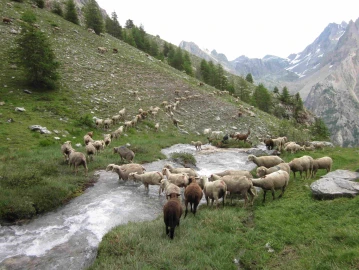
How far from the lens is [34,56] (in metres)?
26.6

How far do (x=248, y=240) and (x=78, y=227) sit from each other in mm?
6155

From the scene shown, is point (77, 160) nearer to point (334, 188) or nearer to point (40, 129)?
point (40, 129)

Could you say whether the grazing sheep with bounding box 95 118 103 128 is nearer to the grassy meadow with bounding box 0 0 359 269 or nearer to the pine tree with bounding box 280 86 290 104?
the grassy meadow with bounding box 0 0 359 269

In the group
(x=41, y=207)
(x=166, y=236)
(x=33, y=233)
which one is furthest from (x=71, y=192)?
(x=166, y=236)

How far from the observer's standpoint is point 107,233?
8695 millimetres

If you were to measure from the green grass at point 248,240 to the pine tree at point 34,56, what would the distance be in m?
24.7

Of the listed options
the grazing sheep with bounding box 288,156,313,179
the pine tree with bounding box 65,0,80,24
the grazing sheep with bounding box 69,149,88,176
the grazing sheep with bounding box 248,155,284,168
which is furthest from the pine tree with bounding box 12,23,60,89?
the pine tree with bounding box 65,0,80,24

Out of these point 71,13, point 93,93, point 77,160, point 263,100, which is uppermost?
point 71,13

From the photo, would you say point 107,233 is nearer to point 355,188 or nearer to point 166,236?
point 166,236

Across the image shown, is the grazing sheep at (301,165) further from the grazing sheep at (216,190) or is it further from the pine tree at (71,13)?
the pine tree at (71,13)

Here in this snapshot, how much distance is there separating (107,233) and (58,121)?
18.6 meters

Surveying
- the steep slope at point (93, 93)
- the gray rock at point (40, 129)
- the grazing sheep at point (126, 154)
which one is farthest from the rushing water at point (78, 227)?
the steep slope at point (93, 93)

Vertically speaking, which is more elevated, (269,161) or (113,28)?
(113,28)

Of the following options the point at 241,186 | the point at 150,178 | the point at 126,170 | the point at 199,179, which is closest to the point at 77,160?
the point at 126,170
